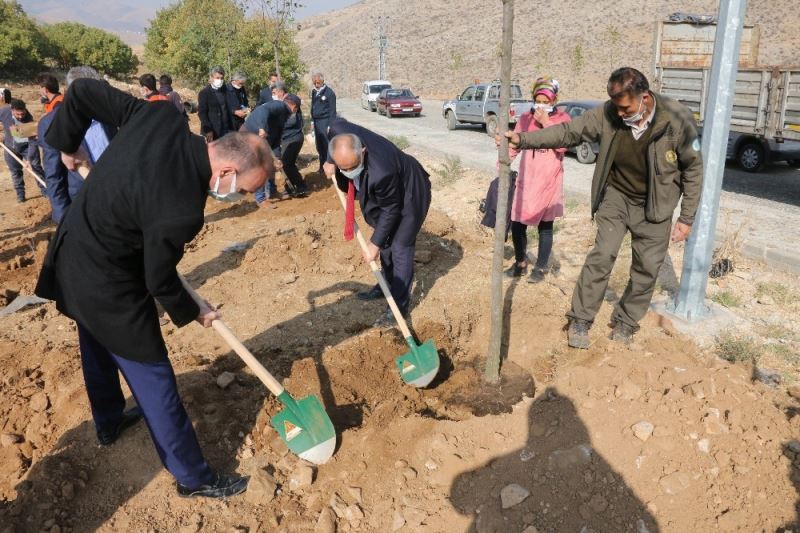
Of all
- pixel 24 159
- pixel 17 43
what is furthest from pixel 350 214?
pixel 17 43

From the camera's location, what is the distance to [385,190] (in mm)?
3762

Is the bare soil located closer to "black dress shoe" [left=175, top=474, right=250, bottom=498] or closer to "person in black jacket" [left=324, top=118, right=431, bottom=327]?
"black dress shoe" [left=175, top=474, right=250, bottom=498]

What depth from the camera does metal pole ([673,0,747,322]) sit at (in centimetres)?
352

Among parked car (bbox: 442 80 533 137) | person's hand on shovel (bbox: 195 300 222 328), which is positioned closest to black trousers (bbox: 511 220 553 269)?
person's hand on shovel (bbox: 195 300 222 328)

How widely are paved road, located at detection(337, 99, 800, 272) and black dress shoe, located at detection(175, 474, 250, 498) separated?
16.0 feet

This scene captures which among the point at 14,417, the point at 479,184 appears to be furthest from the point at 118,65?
the point at 14,417

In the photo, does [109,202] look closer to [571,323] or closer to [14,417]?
[14,417]

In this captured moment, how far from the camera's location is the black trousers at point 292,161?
8023 millimetres

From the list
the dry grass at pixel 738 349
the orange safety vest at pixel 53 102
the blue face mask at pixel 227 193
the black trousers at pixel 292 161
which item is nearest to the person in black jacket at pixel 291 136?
the black trousers at pixel 292 161

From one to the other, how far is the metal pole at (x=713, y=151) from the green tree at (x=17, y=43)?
3473 centimetres

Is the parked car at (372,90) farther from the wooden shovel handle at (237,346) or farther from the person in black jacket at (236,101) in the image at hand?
the wooden shovel handle at (237,346)

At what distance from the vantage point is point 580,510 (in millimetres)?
2436

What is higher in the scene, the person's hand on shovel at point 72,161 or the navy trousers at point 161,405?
the person's hand on shovel at point 72,161

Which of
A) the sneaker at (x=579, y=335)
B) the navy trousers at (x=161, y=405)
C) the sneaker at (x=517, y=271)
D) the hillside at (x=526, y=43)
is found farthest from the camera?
the hillside at (x=526, y=43)
